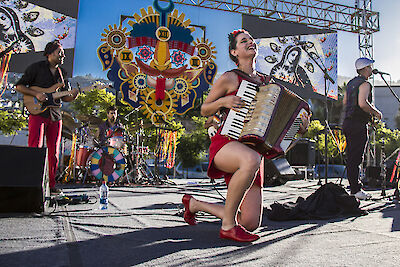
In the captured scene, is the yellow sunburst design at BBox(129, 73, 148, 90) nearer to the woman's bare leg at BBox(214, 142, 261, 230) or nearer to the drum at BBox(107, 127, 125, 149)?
the drum at BBox(107, 127, 125, 149)

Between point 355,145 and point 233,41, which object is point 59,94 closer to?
point 233,41

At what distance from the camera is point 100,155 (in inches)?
276

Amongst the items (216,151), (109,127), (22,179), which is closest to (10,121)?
(109,127)

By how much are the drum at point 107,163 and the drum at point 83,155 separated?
77cm

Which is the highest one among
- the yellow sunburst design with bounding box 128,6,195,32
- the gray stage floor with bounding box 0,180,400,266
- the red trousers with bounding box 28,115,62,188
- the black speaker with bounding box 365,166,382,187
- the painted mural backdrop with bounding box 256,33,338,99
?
the painted mural backdrop with bounding box 256,33,338,99

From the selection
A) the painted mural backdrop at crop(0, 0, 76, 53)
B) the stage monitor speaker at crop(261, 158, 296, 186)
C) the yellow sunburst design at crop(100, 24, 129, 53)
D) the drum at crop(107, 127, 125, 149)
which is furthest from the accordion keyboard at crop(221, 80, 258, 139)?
the painted mural backdrop at crop(0, 0, 76, 53)

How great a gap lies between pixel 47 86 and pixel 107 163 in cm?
321

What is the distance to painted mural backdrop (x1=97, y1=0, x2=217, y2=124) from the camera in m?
9.15

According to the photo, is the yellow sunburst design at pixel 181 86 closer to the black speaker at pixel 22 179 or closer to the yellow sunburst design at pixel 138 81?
the yellow sunburst design at pixel 138 81

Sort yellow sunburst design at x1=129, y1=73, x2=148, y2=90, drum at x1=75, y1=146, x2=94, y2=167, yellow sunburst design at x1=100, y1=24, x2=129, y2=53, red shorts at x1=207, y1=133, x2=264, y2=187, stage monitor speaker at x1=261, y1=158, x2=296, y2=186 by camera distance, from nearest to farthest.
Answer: red shorts at x1=207, y1=133, x2=264, y2=187
drum at x1=75, y1=146, x2=94, y2=167
stage monitor speaker at x1=261, y1=158, x2=296, y2=186
yellow sunburst design at x1=100, y1=24, x2=129, y2=53
yellow sunburst design at x1=129, y1=73, x2=148, y2=90

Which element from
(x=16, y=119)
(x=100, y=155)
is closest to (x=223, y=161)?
(x=100, y=155)

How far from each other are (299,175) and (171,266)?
10.1 meters

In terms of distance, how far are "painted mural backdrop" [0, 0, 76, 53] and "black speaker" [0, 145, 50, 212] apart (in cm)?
971

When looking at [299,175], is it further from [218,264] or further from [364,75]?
[218,264]
